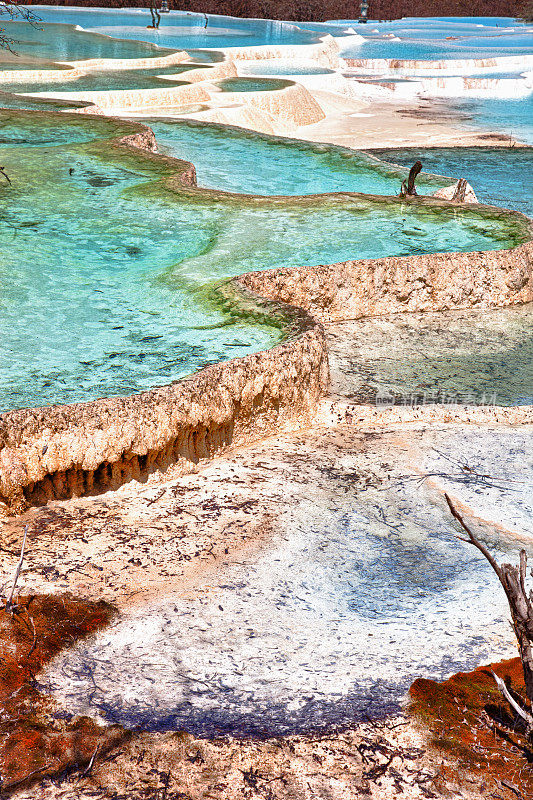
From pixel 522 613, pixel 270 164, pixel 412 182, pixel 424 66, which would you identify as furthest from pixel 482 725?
pixel 424 66

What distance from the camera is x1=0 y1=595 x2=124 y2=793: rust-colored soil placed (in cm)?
262

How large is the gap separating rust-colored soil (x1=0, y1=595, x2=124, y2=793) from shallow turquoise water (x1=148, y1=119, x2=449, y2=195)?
636 centimetres

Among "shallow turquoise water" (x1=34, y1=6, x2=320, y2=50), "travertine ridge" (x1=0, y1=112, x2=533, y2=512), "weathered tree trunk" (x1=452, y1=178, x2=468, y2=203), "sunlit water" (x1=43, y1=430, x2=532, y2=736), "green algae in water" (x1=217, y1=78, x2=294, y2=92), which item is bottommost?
"sunlit water" (x1=43, y1=430, x2=532, y2=736)

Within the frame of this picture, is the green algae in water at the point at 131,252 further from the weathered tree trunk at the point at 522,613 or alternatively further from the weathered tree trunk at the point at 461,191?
the weathered tree trunk at the point at 522,613

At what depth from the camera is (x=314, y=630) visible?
335 cm

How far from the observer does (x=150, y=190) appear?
7.72 metres

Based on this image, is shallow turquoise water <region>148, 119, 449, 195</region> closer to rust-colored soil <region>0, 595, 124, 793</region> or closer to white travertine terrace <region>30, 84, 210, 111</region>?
white travertine terrace <region>30, 84, 210, 111</region>

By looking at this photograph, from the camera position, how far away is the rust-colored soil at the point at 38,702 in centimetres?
262

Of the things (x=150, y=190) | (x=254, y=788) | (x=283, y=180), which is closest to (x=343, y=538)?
(x=254, y=788)

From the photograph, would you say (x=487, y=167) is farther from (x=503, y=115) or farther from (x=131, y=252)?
(x=131, y=252)

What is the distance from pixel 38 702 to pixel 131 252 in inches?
159

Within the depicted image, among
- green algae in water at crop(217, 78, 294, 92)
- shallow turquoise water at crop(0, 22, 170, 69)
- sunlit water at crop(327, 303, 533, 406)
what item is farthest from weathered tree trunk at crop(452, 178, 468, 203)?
shallow turquoise water at crop(0, 22, 170, 69)

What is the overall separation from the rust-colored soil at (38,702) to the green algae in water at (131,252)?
3.95ft

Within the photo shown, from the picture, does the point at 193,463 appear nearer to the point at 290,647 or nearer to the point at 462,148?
the point at 290,647
